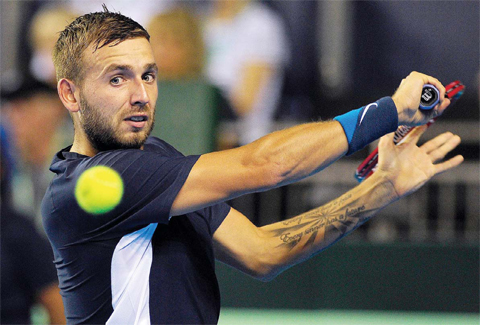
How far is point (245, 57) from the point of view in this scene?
9.91 metres

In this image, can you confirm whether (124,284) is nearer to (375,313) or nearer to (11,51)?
(375,313)

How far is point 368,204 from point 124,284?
4.24 feet

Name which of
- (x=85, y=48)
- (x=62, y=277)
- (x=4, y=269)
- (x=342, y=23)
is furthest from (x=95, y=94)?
(x=342, y=23)

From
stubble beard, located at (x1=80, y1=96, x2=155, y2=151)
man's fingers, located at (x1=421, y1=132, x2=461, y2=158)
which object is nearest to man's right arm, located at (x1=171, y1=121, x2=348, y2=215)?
stubble beard, located at (x1=80, y1=96, x2=155, y2=151)

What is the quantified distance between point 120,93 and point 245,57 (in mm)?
6774

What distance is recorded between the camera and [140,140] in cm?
330

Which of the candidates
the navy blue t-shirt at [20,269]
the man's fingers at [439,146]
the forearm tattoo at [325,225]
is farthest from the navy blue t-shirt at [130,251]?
the navy blue t-shirt at [20,269]

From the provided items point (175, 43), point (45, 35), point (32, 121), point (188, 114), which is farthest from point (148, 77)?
point (45, 35)

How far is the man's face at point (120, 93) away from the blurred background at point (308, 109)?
6.56ft

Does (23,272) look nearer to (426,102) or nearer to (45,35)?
(426,102)

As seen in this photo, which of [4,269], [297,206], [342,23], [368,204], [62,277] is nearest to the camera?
[62,277]

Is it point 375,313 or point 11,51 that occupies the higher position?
point 11,51

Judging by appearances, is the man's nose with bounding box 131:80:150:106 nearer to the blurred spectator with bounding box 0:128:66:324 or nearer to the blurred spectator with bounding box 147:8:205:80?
the blurred spectator with bounding box 0:128:66:324

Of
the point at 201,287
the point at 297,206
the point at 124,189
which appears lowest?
the point at 297,206
